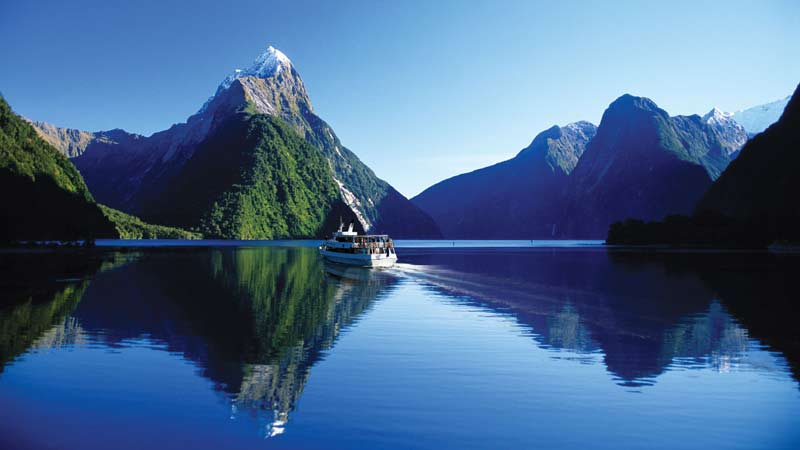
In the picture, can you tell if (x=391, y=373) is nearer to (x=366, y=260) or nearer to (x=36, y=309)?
(x=36, y=309)

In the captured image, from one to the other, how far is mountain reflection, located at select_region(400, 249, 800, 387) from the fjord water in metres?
0.25

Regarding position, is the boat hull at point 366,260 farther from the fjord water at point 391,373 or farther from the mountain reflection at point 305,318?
the fjord water at point 391,373

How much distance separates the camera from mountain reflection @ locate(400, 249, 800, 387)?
101 ft

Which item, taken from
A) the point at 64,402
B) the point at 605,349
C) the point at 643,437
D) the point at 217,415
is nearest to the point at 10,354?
the point at 64,402

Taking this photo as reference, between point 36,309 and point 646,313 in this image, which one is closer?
point 36,309

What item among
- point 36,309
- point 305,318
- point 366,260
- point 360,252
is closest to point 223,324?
point 305,318

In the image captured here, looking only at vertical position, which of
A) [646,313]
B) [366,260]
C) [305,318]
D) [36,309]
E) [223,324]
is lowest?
[36,309]

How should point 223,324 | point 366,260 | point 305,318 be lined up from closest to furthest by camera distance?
point 223,324, point 305,318, point 366,260

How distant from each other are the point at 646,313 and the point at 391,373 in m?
29.8

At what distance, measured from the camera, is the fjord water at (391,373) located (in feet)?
58.7

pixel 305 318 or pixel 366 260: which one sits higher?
pixel 366 260

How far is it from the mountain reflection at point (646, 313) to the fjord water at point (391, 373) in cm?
25

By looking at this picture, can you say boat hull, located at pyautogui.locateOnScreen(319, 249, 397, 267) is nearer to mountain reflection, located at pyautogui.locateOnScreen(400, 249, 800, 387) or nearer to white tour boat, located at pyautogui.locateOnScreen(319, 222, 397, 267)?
white tour boat, located at pyautogui.locateOnScreen(319, 222, 397, 267)

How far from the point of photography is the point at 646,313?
47.2 metres
